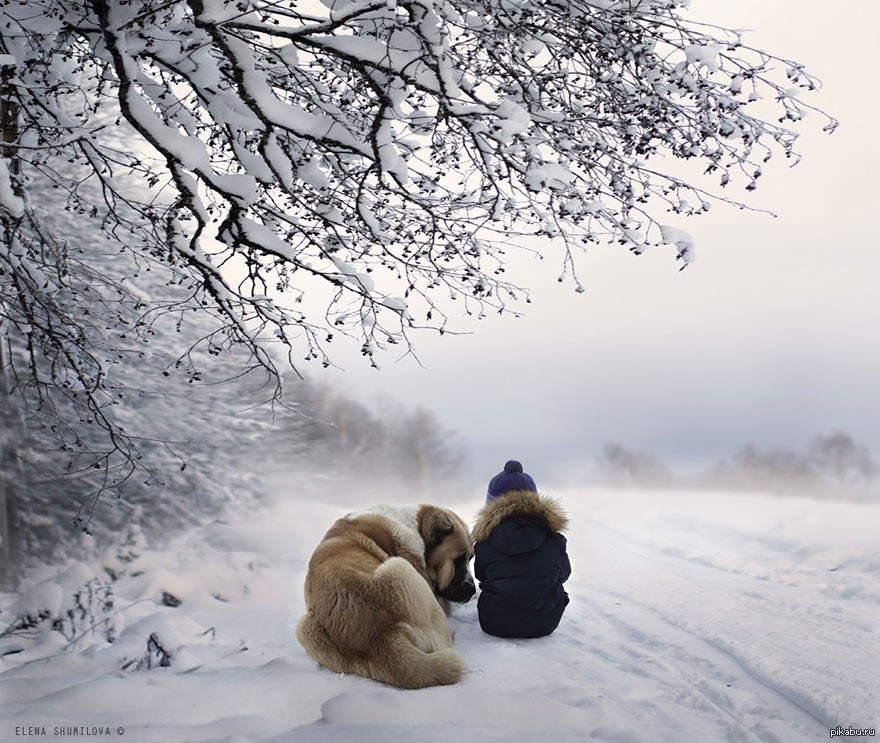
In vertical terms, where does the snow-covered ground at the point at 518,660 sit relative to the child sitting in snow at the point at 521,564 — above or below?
below

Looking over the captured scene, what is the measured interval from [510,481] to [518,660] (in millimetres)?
1760

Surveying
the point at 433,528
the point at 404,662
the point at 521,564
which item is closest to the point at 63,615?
the point at 433,528

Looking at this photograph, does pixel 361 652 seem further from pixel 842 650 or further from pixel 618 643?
pixel 842 650

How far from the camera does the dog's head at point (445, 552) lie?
5516 mm

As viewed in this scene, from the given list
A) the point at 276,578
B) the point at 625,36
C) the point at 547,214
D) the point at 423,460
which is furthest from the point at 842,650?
the point at 423,460

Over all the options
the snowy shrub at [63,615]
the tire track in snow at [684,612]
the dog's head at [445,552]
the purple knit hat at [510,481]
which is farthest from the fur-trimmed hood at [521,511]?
the snowy shrub at [63,615]

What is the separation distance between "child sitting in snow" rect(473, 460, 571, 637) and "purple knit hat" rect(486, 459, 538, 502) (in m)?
0.57

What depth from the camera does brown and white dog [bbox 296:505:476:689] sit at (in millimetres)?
4105

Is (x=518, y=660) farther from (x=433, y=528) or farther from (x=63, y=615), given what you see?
(x=63, y=615)

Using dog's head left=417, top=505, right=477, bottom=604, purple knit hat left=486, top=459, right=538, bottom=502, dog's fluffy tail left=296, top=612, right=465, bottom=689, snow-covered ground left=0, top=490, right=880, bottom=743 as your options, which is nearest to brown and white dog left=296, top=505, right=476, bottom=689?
dog's fluffy tail left=296, top=612, right=465, bottom=689

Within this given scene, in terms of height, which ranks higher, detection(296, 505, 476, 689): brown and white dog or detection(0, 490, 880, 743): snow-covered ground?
detection(296, 505, 476, 689): brown and white dog

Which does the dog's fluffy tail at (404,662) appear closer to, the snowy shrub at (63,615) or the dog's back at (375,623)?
the dog's back at (375,623)

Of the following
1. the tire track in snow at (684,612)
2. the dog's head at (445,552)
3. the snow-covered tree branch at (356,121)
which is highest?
the snow-covered tree branch at (356,121)

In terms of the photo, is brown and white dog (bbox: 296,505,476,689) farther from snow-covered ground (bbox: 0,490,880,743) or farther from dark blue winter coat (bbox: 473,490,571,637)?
dark blue winter coat (bbox: 473,490,571,637)
